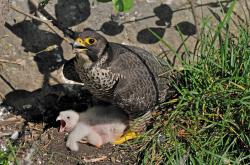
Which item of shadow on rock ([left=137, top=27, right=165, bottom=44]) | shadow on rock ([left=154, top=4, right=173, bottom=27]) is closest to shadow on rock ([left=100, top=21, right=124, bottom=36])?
shadow on rock ([left=137, top=27, right=165, bottom=44])

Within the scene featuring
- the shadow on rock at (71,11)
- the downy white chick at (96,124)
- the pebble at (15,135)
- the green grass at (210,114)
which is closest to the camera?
the green grass at (210,114)

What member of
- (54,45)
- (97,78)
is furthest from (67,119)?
(54,45)

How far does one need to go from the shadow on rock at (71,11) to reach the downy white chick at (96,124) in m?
0.88

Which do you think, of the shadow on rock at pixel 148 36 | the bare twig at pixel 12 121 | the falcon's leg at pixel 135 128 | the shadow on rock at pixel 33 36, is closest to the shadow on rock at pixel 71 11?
the shadow on rock at pixel 33 36

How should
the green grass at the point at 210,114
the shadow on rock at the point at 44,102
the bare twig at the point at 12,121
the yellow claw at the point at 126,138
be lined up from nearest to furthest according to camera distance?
the green grass at the point at 210,114, the yellow claw at the point at 126,138, the bare twig at the point at 12,121, the shadow on rock at the point at 44,102

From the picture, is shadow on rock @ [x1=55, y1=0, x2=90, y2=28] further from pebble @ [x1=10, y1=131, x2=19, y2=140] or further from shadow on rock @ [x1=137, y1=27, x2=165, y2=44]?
pebble @ [x1=10, y1=131, x2=19, y2=140]

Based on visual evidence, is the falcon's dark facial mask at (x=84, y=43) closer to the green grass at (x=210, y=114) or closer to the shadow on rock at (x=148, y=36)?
the green grass at (x=210, y=114)

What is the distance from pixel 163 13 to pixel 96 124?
1302mm

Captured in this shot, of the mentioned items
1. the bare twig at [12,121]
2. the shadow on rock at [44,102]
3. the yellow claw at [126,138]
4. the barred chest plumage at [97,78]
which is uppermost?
the barred chest plumage at [97,78]

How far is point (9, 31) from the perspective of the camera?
534 cm

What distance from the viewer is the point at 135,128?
4980mm

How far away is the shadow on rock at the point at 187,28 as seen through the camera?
5461mm

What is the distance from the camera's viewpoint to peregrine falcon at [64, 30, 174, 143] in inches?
174

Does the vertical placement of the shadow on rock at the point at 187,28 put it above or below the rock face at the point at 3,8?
below
